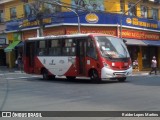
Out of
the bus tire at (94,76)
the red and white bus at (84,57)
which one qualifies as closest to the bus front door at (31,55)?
the red and white bus at (84,57)

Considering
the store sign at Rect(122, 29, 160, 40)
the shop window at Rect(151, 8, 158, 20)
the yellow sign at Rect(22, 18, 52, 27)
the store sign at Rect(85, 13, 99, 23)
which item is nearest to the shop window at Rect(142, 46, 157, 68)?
the store sign at Rect(122, 29, 160, 40)

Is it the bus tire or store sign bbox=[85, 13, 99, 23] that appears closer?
the bus tire

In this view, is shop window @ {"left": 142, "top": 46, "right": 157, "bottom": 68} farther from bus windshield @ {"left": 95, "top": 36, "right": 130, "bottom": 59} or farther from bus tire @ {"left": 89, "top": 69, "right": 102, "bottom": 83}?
bus tire @ {"left": 89, "top": 69, "right": 102, "bottom": 83}

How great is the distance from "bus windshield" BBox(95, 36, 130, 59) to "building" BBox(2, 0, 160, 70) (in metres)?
11.8

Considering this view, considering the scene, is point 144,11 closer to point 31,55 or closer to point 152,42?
point 152,42

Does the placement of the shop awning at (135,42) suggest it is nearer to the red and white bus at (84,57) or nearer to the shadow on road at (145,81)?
the shadow on road at (145,81)

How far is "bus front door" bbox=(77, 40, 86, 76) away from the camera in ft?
71.3

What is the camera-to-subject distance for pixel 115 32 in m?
38.4

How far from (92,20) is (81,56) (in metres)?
15.8

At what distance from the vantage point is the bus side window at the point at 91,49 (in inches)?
826

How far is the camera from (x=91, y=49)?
834 inches

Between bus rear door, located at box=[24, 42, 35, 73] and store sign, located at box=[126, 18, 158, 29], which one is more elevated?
store sign, located at box=[126, 18, 158, 29]

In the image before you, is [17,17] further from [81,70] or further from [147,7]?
[81,70]

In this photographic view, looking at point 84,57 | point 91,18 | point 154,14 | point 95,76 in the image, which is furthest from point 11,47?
point 95,76
